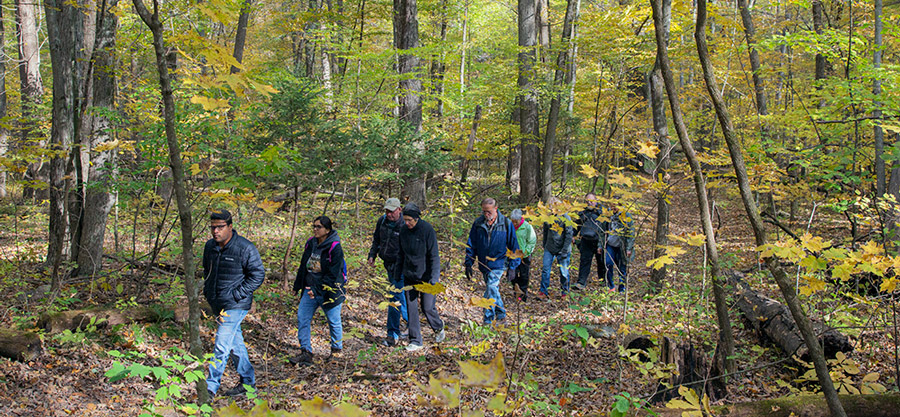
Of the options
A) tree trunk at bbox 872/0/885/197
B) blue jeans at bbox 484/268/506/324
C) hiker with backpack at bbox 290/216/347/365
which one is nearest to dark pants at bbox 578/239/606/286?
blue jeans at bbox 484/268/506/324

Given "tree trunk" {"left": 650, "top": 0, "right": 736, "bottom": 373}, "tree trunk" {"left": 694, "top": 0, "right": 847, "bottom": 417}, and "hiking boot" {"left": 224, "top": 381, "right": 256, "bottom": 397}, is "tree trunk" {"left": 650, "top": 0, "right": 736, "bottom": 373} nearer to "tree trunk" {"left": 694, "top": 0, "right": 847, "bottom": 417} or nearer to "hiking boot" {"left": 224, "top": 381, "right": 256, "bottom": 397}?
"tree trunk" {"left": 694, "top": 0, "right": 847, "bottom": 417}

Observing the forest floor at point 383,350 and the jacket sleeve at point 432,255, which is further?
the jacket sleeve at point 432,255

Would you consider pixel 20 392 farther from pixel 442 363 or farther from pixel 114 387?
pixel 442 363

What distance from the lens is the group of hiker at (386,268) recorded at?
4617 millimetres

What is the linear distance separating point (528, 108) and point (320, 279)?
910cm

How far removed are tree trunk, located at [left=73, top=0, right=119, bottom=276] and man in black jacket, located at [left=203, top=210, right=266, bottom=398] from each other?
249 cm

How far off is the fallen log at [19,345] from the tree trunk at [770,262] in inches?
249

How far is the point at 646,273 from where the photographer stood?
10406mm

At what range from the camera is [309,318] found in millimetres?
5520

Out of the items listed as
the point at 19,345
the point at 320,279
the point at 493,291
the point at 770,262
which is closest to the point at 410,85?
the point at 493,291

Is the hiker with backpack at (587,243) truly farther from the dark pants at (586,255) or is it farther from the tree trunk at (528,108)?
the tree trunk at (528,108)

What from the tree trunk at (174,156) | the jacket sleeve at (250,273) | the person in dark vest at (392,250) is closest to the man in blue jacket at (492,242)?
the person in dark vest at (392,250)

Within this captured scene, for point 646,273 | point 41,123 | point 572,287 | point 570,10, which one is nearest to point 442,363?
point 572,287

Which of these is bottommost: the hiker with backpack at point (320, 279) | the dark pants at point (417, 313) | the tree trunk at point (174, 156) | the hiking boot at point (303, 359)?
the hiking boot at point (303, 359)
